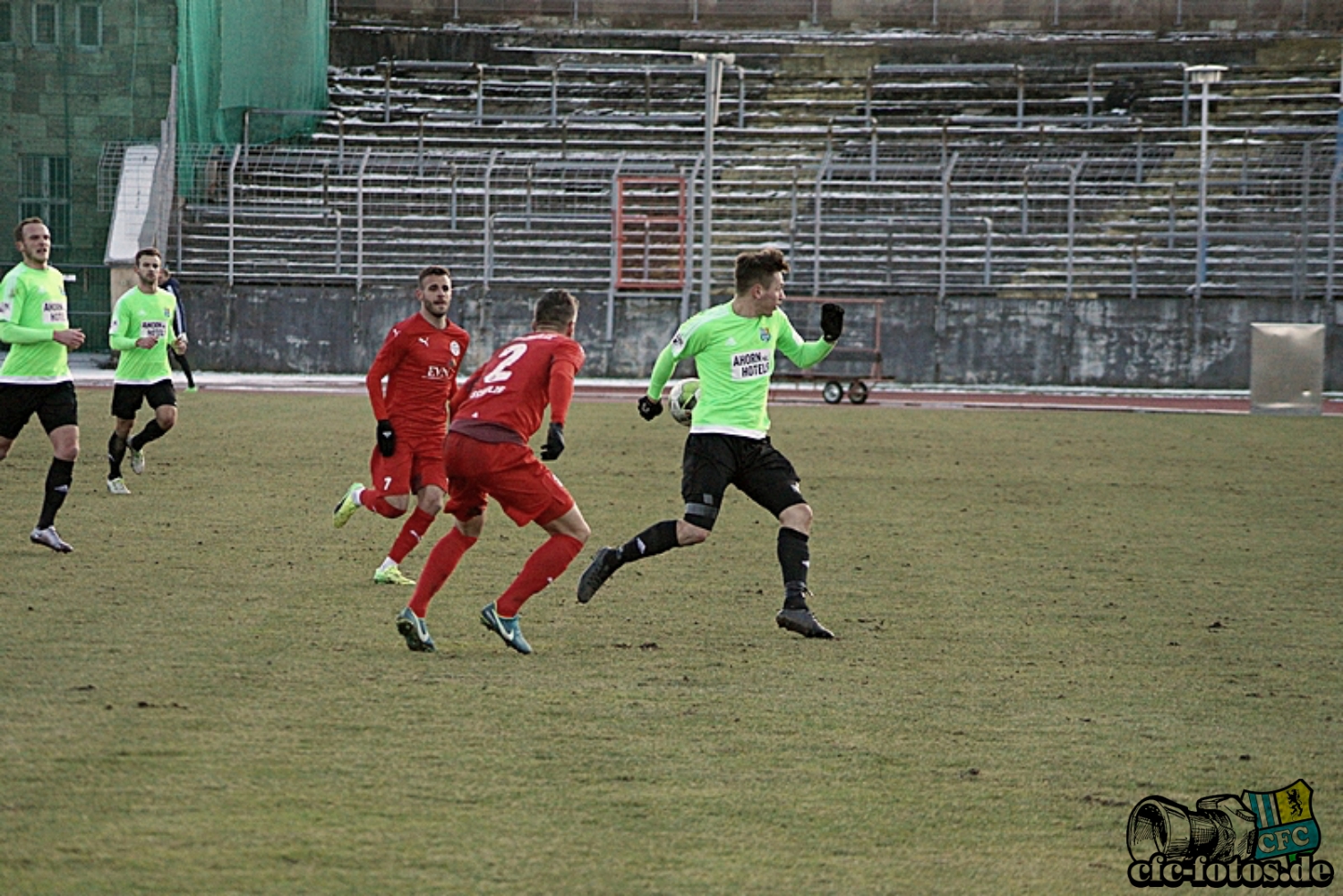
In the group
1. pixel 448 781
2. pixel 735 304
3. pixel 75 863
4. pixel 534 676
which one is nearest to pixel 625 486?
pixel 735 304

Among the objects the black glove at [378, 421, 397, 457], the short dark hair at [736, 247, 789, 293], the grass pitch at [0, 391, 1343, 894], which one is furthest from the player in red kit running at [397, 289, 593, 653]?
the short dark hair at [736, 247, 789, 293]

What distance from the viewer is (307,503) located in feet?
43.3

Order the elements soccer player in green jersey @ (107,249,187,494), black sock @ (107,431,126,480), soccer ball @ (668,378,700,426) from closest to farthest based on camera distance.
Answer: soccer ball @ (668,378,700,426)
black sock @ (107,431,126,480)
soccer player in green jersey @ (107,249,187,494)

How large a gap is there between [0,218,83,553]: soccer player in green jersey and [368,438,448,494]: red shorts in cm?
232

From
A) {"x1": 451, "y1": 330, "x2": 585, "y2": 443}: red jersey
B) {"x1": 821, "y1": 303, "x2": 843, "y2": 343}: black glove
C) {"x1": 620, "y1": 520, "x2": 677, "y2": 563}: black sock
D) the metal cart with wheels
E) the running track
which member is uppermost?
{"x1": 821, "y1": 303, "x2": 843, "y2": 343}: black glove

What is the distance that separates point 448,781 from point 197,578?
4.50 m

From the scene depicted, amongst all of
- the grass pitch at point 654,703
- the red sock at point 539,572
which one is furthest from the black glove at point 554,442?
the grass pitch at point 654,703

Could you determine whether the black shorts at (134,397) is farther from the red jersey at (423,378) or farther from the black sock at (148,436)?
the red jersey at (423,378)

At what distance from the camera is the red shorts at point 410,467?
30.7ft

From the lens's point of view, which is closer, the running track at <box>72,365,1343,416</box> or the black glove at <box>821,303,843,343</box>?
the black glove at <box>821,303,843,343</box>

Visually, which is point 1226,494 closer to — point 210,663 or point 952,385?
point 210,663

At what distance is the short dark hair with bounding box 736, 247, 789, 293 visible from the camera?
870 centimetres

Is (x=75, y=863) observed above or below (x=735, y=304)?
below

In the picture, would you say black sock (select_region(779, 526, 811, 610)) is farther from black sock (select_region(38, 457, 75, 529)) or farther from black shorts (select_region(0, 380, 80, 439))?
black shorts (select_region(0, 380, 80, 439))
